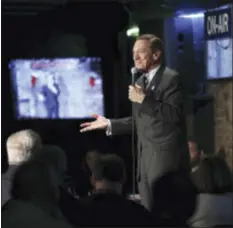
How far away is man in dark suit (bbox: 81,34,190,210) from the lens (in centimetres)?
708

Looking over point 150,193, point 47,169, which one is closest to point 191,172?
point 150,193

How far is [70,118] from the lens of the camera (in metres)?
7.07

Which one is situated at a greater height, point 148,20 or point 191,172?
point 148,20

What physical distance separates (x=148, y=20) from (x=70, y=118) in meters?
0.56

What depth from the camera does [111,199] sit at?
7.06 meters

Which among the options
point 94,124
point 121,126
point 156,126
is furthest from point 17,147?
point 156,126

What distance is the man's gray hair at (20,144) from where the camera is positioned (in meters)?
7.10

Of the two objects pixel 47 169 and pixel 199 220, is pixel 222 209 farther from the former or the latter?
pixel 47 169

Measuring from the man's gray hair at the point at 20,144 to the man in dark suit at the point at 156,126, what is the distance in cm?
23

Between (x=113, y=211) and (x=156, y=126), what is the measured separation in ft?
1.40

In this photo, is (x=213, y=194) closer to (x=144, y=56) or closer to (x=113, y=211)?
(x=113, y=211)

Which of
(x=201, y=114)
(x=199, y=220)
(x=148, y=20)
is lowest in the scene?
(x=199, y=220)

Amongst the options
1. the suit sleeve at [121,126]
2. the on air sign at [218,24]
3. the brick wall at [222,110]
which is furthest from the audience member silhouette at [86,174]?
the on air sign at [218,24]

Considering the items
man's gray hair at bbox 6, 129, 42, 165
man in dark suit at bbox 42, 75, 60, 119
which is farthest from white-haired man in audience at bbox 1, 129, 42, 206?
man in dark suit at bbox 42, 75, 60, 119
